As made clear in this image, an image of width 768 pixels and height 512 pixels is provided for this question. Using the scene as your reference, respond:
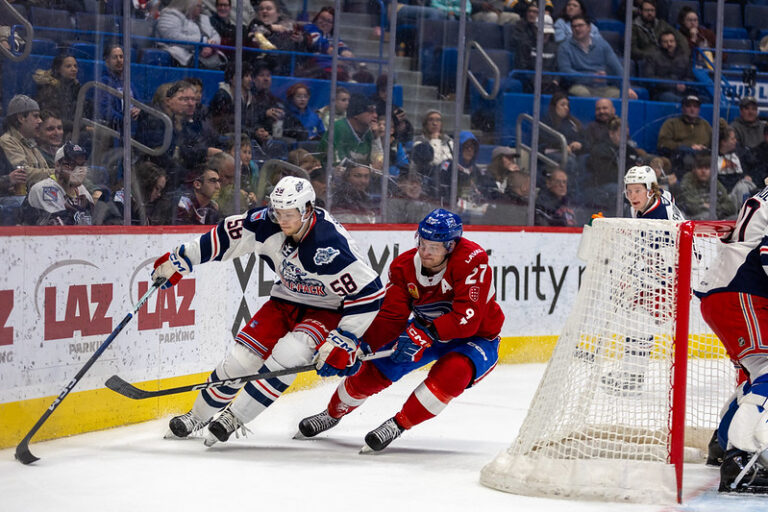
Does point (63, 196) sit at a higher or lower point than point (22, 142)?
lower

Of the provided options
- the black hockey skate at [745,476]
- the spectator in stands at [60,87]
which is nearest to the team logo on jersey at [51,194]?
the spectator in stands at [60,87]

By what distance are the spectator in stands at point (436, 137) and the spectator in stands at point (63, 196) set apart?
264 cm

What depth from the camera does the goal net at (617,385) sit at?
3.29 meters

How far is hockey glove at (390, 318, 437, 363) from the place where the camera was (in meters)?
3.93

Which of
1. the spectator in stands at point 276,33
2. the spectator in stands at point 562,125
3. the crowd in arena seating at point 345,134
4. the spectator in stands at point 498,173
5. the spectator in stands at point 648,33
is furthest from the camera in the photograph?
the spectator in stands at point 648,33

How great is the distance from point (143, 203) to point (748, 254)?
9.23 feet

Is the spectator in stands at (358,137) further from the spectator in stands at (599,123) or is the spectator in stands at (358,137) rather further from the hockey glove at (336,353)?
the hockey glove at (336,353)

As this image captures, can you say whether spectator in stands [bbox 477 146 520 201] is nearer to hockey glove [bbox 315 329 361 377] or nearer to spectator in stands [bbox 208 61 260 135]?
spectator in stands [bbox 208 61 260 135]

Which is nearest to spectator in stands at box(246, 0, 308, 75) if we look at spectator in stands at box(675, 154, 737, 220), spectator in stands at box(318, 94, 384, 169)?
spectator in stands at box(318, 94, 384, 169)

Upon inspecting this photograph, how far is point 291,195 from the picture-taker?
390cm

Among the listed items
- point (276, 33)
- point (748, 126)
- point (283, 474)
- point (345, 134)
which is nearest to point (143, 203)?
point (276, 33)

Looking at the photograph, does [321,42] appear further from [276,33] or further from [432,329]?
[432,329]

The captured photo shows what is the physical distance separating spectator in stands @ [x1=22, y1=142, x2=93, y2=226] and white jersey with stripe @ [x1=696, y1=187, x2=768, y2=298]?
2.71m

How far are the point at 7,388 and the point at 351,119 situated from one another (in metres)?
2.99
